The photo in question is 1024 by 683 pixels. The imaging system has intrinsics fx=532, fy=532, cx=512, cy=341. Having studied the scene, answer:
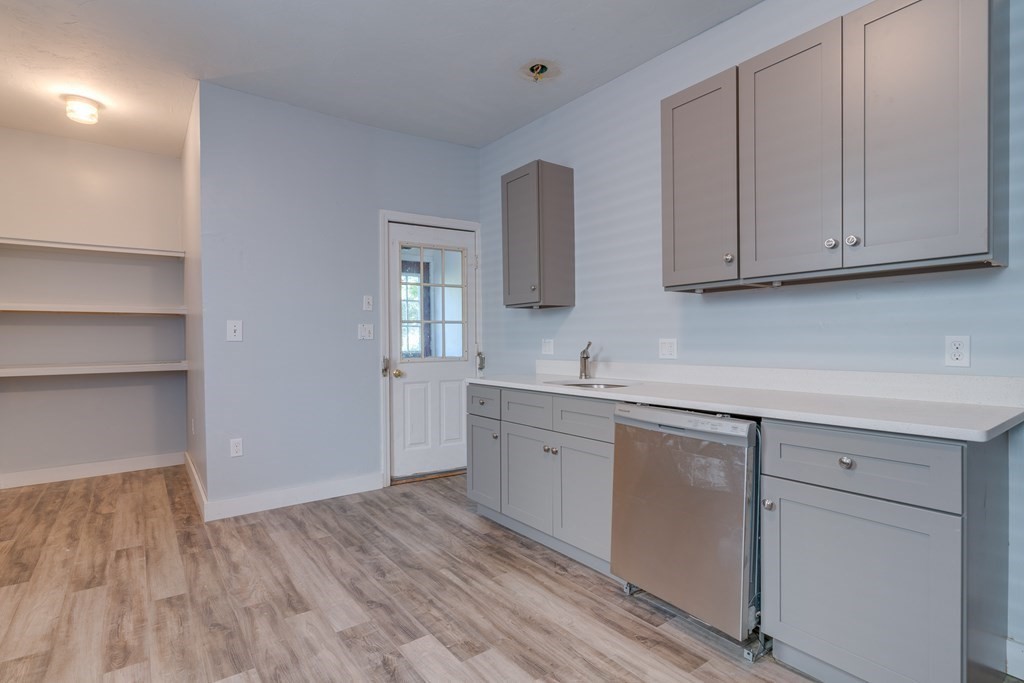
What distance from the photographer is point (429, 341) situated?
423 cm

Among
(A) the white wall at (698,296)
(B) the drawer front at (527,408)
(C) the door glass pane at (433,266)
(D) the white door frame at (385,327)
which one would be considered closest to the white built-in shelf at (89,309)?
(D) the white door frame at (385,327)

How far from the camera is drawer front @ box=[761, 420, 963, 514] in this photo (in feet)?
4.61

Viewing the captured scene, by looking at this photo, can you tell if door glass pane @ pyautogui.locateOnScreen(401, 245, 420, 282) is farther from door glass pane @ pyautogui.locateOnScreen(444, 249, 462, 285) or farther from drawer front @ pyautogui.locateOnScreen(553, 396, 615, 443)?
drawer front @ pyautogui.locateOnScreen(553, 396, 615, 443)

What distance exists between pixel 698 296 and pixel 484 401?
Result: 135 cm

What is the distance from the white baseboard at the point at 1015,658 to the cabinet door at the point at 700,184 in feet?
5.05

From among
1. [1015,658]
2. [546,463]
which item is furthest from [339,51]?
[1015,658]

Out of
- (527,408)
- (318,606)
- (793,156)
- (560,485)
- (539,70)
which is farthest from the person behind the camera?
(539,70)

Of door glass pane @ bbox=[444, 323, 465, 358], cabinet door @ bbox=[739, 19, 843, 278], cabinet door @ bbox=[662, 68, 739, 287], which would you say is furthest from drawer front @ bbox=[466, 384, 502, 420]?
cabinet door @ bbox=[739, 19, 843, 278]

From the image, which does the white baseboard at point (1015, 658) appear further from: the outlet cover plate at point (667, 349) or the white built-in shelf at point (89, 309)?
the white built-in shelf at point (89, 309)

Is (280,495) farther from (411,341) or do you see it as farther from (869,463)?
(869,463)

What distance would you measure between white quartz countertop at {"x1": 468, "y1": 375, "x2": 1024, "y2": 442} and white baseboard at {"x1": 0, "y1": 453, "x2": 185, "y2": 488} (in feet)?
13.1

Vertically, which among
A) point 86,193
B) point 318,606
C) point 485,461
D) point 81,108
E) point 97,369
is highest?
point 81,108

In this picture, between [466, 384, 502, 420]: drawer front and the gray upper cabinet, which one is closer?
[466, 384, 502, 420]: drawer front

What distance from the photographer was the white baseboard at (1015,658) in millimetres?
1725
